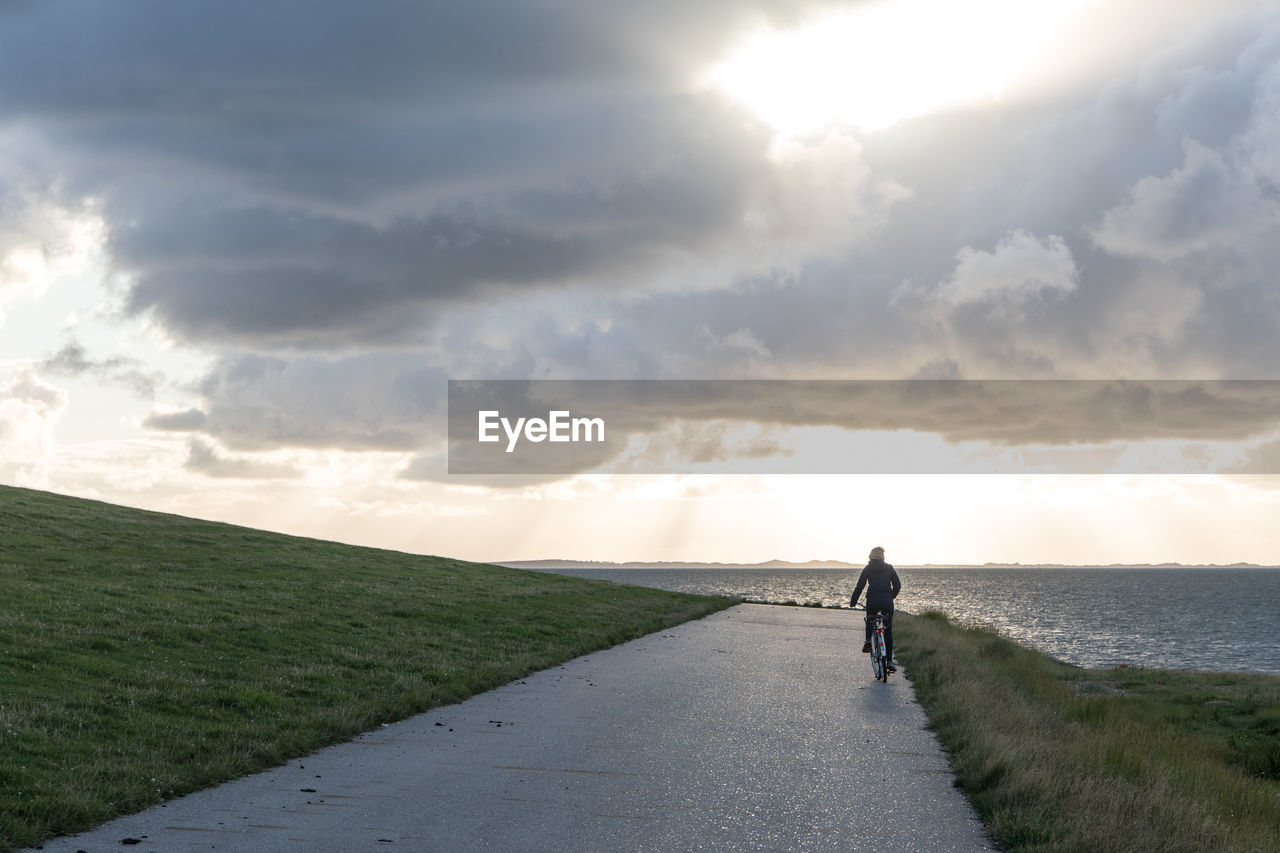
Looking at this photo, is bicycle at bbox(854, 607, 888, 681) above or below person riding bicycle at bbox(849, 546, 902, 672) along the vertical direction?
below

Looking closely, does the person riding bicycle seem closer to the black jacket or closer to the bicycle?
the black jacket

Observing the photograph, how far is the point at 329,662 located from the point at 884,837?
1165cm

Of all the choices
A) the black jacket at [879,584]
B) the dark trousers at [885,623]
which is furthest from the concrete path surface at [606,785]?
the black jacket at [879,584]

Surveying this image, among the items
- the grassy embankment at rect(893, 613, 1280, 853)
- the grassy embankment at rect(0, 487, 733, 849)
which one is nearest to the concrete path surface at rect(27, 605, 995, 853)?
the grassy embankment at rect(893, 613, 1280, 853)

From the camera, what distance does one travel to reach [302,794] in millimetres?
9625

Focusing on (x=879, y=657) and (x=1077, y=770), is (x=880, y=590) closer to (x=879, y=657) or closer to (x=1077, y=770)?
(x=879, y=657)

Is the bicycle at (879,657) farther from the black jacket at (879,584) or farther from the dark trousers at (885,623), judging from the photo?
the black jacket at (879,584)

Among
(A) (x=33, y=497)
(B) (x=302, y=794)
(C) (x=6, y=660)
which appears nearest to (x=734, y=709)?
(B) (x=302, y=794)

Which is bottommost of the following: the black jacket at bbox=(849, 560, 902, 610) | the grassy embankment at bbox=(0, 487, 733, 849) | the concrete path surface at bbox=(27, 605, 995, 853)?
the concrete path surface at bbox=(27, 605, 995, 853)

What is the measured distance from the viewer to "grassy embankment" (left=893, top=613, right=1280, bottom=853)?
27.8 ft

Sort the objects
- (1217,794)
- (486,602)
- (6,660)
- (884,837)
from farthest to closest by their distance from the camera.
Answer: (486,602)
(6,660)
(1217,794)
(884,837)

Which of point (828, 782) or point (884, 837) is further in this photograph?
point (828, 782)

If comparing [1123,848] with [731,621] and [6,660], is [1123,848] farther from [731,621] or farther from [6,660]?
[731,621]

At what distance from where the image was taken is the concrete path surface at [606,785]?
27.1 ft
